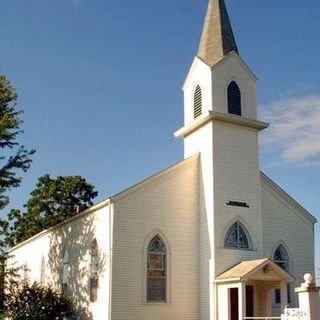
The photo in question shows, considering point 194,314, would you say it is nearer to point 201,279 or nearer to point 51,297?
point 201,279

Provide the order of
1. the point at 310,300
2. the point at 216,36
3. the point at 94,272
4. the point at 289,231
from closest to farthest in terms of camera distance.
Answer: the point at 310,300
the point at 94,272
the point at 289,231
the point at 216,36

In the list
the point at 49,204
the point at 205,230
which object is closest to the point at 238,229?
the point at 205,230

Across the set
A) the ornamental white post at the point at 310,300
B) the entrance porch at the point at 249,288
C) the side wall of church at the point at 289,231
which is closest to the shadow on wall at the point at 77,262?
the entrance porch at the point at 249,288

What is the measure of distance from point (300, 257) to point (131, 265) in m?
9.40

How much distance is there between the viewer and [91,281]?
2723 cm

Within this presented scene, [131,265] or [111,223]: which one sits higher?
[111,223]

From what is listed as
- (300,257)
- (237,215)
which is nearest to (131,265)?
(237,215)

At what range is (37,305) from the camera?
27094 millimetres

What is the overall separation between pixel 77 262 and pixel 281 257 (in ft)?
33.4

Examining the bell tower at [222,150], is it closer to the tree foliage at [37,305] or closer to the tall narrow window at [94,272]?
the tall narrow window at [94,272]

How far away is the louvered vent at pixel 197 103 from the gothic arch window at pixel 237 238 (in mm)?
5820

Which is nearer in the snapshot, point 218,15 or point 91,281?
point 91,281

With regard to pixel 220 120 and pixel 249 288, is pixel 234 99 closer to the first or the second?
pixel 220 120

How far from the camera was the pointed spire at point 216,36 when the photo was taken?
2956 centimetres
